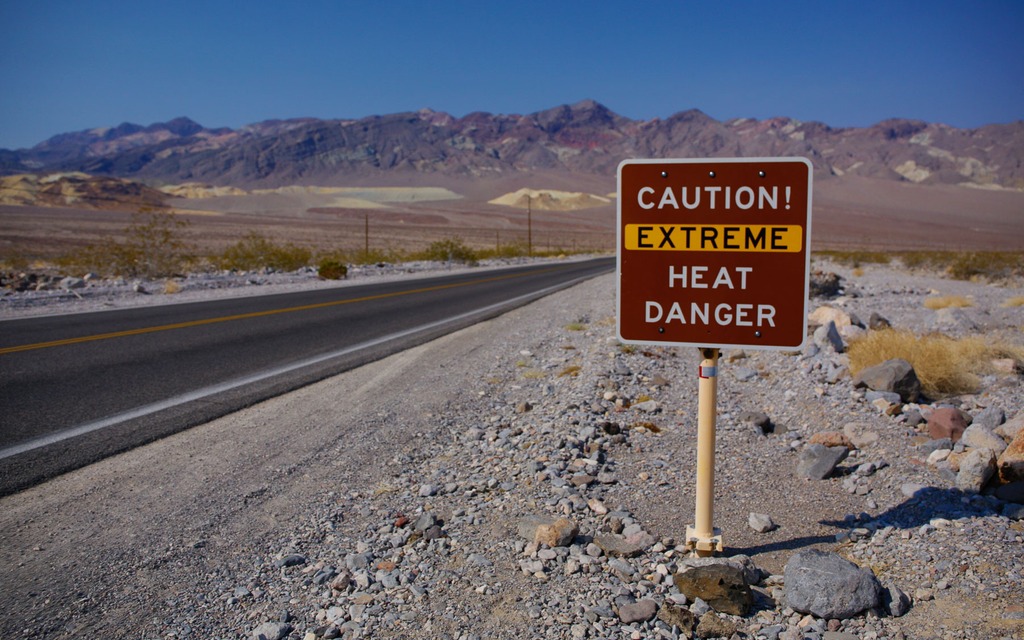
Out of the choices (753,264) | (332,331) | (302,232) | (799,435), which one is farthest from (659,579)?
(302,232)

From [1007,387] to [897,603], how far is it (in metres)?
4.93

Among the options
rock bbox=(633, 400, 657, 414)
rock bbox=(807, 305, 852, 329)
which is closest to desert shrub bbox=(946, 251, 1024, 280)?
rock bbox=(807, 305, 852, 329)

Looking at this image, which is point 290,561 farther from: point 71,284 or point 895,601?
point 71,284

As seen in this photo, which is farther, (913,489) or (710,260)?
(913,489)

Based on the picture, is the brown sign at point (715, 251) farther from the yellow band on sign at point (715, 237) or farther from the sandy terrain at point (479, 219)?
the sandy terrain at point (479, 219)

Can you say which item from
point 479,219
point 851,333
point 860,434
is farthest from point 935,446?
point 479,219

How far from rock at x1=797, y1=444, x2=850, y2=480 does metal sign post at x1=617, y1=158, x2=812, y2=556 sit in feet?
4.99

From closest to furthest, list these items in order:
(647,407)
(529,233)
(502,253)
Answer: (647,407), (502,253), (529,233)

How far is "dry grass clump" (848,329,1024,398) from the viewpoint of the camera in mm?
6633

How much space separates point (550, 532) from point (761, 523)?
45.3 inches

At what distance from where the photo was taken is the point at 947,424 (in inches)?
201

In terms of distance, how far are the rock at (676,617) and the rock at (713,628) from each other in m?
0.04

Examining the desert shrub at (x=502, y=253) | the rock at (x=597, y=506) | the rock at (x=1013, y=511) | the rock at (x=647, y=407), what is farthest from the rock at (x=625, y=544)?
the desert shrub at (x=502, y=253)

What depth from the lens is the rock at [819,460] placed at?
456 cm
